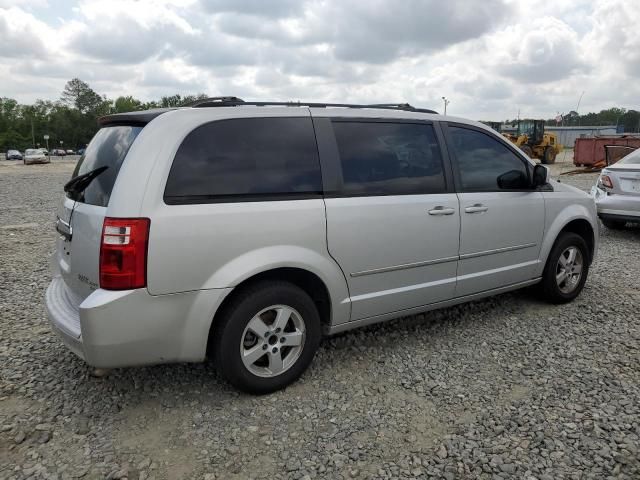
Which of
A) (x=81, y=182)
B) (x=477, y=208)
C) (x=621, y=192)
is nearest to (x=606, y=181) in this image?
(x=621, y=192)

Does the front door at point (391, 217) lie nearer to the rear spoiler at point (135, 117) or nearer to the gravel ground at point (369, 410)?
the gravel ground at point (369, 410)

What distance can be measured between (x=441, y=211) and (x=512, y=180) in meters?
0.96

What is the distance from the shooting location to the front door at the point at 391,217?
337 cm

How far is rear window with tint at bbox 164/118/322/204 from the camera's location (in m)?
2.85

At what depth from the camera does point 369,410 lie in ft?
10.1

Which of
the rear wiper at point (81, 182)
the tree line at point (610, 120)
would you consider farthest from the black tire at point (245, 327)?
the tree line at point (610, 120)

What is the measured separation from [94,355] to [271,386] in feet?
3.46

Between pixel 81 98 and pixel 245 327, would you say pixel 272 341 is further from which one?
pixel 81 98

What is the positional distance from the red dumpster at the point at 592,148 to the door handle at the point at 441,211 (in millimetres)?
21103

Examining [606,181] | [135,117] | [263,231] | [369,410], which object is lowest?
[369,410]

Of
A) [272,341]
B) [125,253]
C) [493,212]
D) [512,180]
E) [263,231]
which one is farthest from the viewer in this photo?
[512,180]

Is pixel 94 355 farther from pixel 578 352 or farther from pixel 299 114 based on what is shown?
pixel 578 352

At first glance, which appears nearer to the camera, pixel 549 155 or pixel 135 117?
pixel 135 117

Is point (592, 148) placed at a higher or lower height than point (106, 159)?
higher
